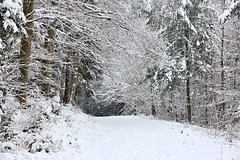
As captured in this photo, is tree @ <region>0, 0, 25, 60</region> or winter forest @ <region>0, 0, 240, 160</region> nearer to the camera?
tree @ <region>0, 0, 25, 60</region>

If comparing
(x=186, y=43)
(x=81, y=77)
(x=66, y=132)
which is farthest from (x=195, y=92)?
(x=66, y=132)

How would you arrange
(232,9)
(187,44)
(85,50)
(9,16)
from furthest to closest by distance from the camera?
(187,44)
(232,9)
(85,50)
(9,16)

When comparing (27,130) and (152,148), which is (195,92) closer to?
(152,148)

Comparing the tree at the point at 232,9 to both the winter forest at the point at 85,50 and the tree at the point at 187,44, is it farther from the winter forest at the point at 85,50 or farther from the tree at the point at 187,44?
the tree at the point at 187,44

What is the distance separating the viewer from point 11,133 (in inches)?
206

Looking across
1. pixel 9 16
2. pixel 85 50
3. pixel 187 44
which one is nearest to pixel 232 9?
pixel 85 50

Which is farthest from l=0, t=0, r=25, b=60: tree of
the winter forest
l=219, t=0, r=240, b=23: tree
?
l=219, t=0, r=240, b=23: tree

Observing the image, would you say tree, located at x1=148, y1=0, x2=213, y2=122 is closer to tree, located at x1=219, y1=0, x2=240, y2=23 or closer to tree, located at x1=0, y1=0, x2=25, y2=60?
tree, located at x1=219, y1=0, x2=240, y2=23

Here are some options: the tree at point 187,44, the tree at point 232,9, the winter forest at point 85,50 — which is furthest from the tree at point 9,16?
the tree at point 187,44

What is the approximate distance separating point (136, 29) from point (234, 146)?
5081mm

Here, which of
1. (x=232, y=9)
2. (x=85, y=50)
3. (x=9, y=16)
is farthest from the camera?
(x=232, y=9)

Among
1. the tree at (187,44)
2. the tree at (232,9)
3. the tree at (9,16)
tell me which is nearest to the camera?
the tree at (9,16)

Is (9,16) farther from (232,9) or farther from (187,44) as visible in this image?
Result: (187,44)

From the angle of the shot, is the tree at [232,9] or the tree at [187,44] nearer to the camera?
the tree at [232,9]
